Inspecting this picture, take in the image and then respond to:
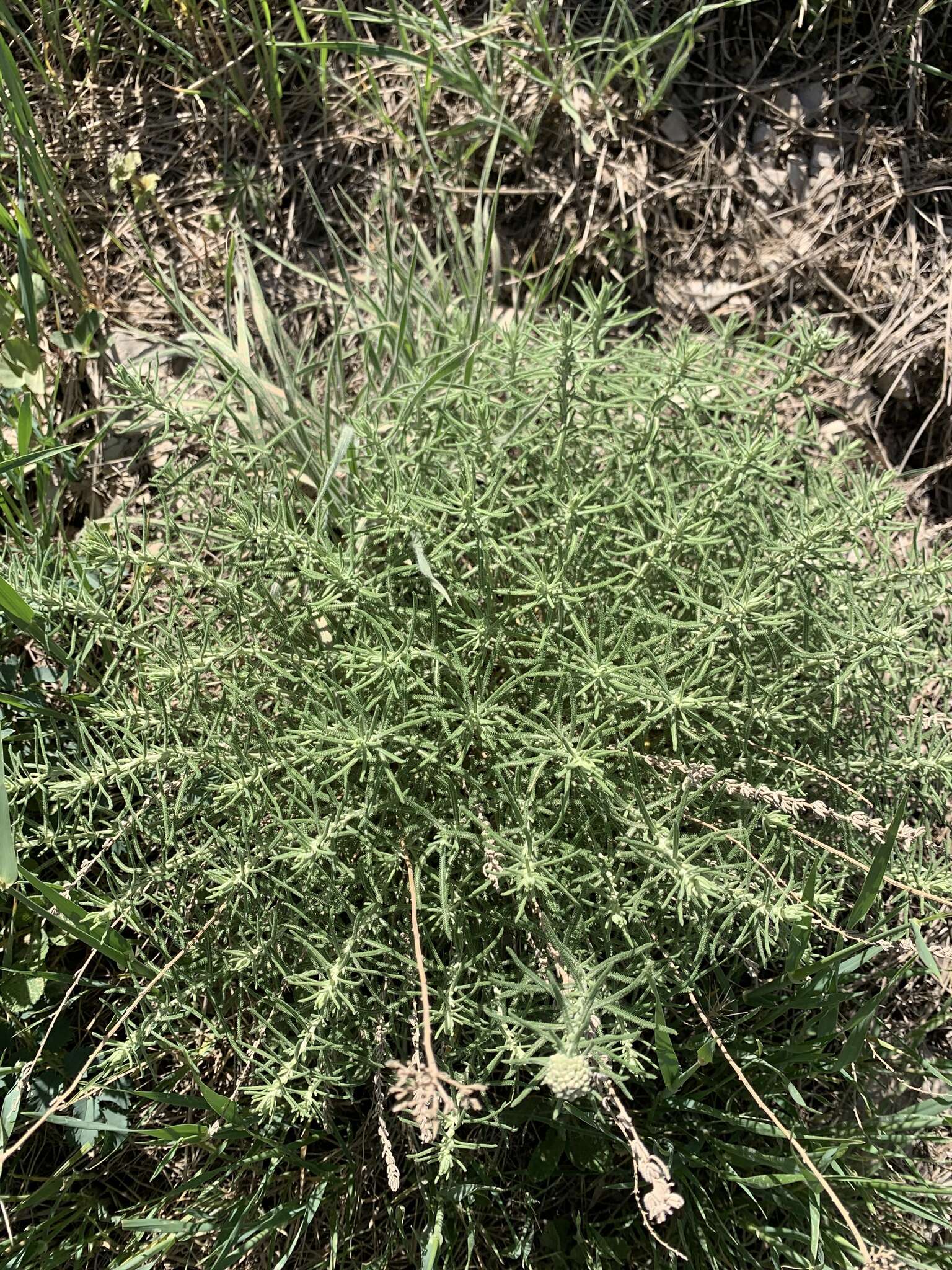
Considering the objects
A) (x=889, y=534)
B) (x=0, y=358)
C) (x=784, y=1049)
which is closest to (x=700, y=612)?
(x=889, y=534)

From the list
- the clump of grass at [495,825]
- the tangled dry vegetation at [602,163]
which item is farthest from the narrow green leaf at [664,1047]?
the tangled dry vegetation at [602,163]

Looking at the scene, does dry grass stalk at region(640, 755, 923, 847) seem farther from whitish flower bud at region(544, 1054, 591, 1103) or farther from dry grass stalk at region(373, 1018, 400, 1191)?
dry grass stalk at region(373, 1018, 400, 1191)

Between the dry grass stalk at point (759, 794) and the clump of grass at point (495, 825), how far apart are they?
2 centimetres

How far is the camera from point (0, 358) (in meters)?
3.30

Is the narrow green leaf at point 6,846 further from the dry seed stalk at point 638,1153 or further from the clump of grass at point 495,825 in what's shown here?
the dry seed stalk at point 638,1153

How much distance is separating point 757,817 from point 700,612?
0.54 metres

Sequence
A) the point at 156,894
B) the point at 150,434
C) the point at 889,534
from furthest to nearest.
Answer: the point at 150,434
the point at 889,534
the point at 156,894

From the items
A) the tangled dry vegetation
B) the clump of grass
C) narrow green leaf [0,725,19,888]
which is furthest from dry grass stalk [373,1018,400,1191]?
the tangled dry vegetation

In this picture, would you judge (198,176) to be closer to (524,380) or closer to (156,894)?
(524,380)

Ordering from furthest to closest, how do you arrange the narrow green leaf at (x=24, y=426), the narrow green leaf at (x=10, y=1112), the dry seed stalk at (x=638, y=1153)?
the narrow green leaf at (x=24, y=426) < the narrow green leaf at (x=10, y=1112) < the dry seed stalk at (x=638, y=1153)

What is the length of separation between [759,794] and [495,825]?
28.5 inches

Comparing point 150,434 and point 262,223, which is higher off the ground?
point 262,223

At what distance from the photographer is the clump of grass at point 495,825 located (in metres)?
2.29

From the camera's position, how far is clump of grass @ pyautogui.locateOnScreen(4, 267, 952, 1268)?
2293 mm
